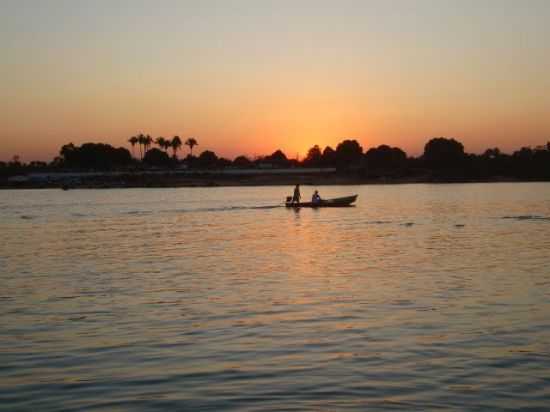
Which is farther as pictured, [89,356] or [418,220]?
[418,220]

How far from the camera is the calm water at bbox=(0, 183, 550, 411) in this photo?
36.8ft

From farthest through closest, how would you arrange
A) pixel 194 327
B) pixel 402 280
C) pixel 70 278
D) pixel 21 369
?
pixel 70 278 → pixel 402 280 → pixel 194 327 → pixel 21 369

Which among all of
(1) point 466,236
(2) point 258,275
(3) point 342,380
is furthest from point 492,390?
(1) point 466,236

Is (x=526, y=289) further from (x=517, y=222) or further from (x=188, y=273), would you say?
(x=517, y=222)

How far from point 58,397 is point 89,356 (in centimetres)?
248

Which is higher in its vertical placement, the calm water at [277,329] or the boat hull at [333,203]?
the calm water at [277,329]

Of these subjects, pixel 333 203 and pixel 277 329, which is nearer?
pixel 277 329

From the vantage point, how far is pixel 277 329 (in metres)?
15.6

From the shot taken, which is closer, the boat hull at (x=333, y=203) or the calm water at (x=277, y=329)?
the calm water at (x=277, y=329)

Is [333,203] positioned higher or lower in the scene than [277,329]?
lower

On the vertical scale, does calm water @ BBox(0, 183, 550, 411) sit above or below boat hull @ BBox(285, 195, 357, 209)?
above

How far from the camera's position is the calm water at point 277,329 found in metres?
11.2

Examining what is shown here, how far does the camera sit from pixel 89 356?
13602 millimetres

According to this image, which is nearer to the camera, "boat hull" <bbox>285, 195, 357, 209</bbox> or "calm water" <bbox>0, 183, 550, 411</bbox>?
"calm water" <bbox>0, 183, 550, 411</bbox>
